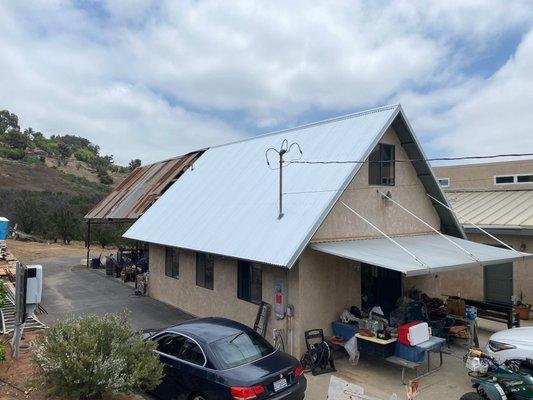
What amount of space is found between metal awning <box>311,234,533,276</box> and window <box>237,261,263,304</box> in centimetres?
216

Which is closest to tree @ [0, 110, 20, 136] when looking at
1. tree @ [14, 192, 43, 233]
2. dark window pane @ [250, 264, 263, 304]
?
tree @ [14, 192, 43, 233]

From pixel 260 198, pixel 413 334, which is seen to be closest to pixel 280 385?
pixel 413 334

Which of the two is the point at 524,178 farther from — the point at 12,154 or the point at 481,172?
the point at 12,154

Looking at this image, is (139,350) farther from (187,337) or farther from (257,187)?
(257,187)

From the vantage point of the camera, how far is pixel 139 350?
289 inches

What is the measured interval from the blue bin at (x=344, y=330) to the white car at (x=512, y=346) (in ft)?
9.48

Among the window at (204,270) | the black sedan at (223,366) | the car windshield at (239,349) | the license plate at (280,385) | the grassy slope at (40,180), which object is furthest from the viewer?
the grassy slope at (40,180)

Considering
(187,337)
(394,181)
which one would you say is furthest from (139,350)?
(394,181)

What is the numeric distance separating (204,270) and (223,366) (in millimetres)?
7145

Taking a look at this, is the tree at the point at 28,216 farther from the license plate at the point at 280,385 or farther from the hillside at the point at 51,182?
the license plate at the point at 280,385

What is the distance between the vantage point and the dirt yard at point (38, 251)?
1181 inches

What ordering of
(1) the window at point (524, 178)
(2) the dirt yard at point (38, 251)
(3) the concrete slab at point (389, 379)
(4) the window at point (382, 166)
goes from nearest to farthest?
(3) the concrete slab at point (389, 379) → (4) the window at point (382, 166) → (1) the window at point (524, 178) → (2) the dirt yard at point (38, 251)

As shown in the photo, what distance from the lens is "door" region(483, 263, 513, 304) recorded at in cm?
1591

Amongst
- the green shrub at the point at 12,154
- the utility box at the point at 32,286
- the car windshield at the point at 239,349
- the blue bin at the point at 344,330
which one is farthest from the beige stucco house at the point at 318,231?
the green shrub at the point at 12,154
